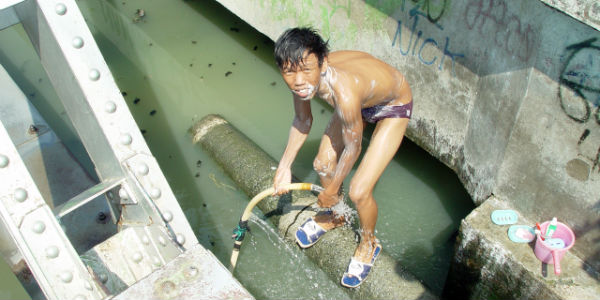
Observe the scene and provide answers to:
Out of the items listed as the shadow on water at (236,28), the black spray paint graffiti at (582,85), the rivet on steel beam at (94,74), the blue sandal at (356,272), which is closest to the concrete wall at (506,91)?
the black spray paint graffiti at (582,85)

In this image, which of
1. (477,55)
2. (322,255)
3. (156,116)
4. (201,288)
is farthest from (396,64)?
(201,288)

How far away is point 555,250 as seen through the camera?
3395 mm

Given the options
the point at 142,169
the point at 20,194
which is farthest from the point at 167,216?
the point at 20,194

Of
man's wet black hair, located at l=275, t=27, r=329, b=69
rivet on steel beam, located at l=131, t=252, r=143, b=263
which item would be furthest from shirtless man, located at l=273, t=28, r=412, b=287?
rivet on steel beam, located at l=131, t=252, r=143, b=263

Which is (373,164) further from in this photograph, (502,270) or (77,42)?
(77,42)

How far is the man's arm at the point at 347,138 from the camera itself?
3332 millimetres

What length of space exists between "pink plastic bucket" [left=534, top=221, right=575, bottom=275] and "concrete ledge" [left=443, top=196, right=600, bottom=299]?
52 mm

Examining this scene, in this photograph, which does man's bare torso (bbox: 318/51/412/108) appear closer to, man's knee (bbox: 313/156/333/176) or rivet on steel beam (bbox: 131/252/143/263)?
man's knee (bbox: 313/156/333/176)

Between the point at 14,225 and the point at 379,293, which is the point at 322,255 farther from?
the point at 14,225

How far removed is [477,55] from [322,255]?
2226 mm

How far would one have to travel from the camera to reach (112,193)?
3.21 meters

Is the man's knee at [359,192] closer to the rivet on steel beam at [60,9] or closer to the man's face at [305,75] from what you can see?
the man's face at [305,75]

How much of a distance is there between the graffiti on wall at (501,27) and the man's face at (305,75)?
1.53 meters

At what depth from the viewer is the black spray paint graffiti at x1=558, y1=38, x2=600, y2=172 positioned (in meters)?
3.03
